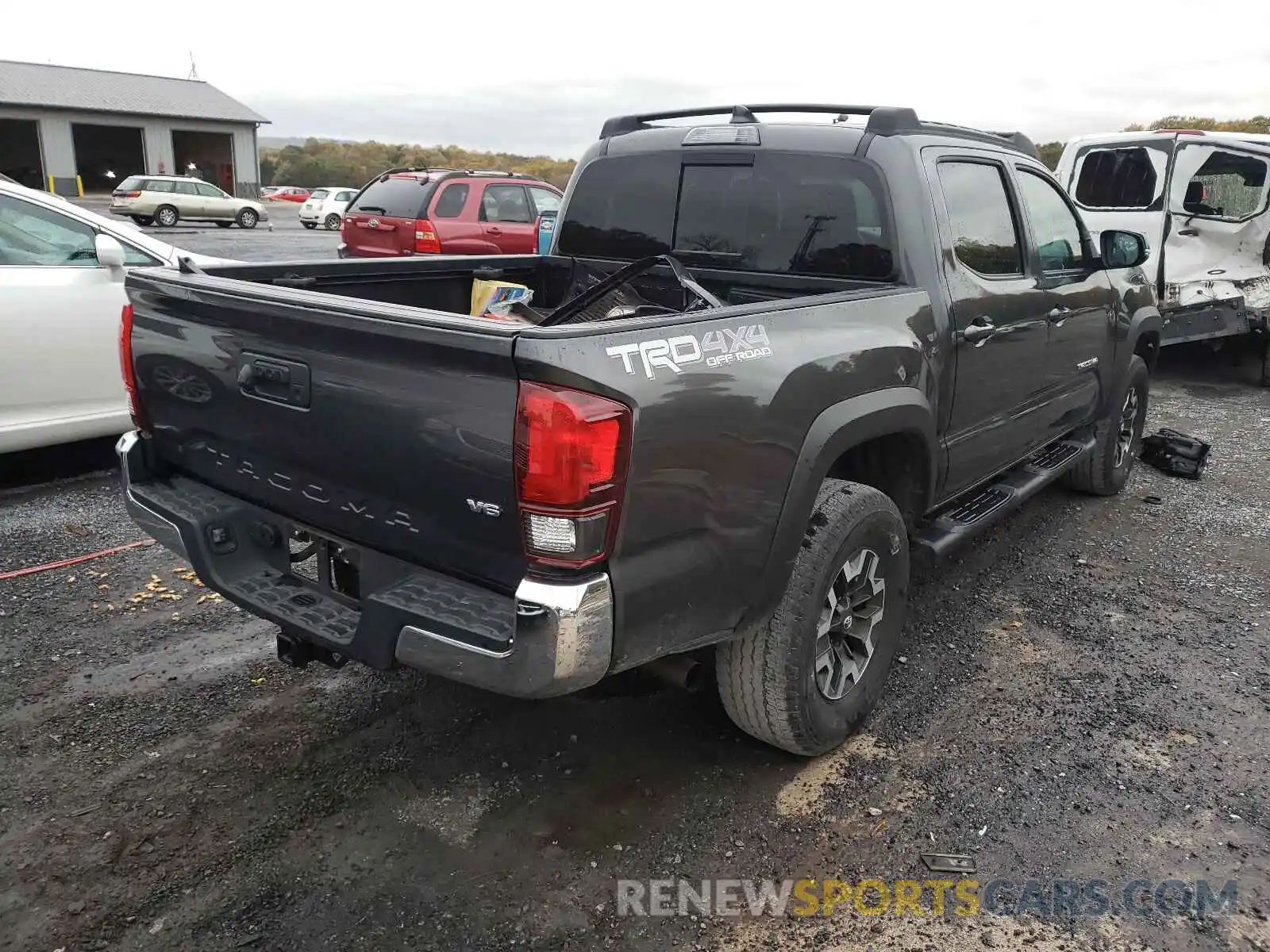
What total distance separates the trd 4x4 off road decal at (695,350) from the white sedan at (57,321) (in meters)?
3.73

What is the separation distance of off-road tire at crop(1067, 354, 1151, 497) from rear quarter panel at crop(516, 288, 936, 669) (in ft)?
9.90

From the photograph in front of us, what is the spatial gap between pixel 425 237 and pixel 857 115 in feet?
30.2

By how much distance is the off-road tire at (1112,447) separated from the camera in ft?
17.5

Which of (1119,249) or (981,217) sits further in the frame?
(1119,249)

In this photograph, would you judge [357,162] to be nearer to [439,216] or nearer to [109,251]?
[439,216]

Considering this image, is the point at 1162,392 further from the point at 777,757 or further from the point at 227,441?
the point at 227,441

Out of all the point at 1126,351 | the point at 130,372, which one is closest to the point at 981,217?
the point at 1126,351

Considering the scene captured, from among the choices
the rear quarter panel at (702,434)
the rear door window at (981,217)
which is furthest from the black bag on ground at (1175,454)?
the rear quarter panel at (702,434)

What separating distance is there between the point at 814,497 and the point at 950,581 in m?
2.17

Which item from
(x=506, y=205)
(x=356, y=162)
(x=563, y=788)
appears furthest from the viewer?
(x=356, y=162)

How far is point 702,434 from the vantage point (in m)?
2.38

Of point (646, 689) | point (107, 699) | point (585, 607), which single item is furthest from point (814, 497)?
point (107, 699)

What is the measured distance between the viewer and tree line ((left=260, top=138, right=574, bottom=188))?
5909cm

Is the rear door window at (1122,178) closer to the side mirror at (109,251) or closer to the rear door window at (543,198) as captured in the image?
the rear door window at (543,198)
